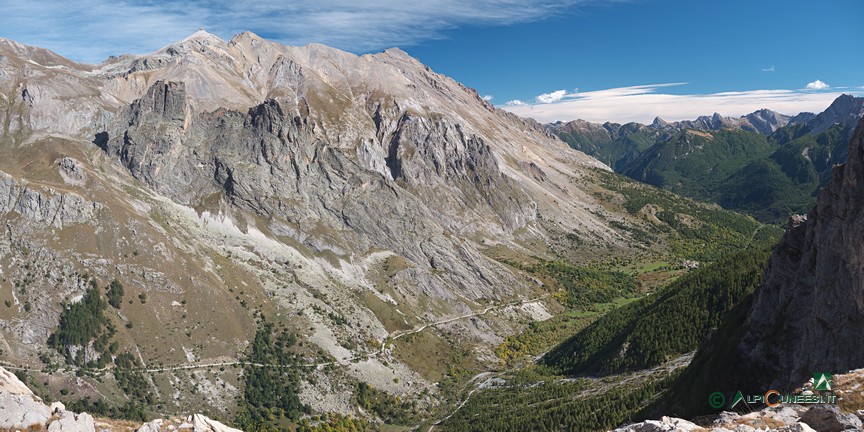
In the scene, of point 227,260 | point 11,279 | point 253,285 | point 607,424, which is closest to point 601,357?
point 607,424

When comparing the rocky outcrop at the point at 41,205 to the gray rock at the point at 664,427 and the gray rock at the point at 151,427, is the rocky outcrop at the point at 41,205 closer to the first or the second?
the gray rock at the point at 151,427

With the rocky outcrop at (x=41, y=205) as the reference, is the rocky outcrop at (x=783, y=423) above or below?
above

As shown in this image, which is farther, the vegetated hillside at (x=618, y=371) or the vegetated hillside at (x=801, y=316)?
the vegetated hillside at (x=618, y=371)

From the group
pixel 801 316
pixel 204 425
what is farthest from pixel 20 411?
pixel 801 316

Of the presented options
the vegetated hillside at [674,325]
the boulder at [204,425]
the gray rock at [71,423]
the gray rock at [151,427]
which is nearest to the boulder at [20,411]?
the gray rock at [71,423]

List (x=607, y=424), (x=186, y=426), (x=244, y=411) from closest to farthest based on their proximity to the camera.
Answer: (x=186, y=426)
(x=607, y=424)
(x=244, y=411)

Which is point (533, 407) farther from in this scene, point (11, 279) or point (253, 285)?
point (11, 279)
